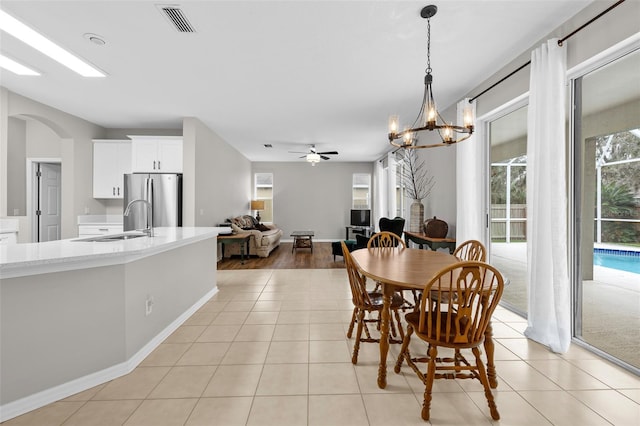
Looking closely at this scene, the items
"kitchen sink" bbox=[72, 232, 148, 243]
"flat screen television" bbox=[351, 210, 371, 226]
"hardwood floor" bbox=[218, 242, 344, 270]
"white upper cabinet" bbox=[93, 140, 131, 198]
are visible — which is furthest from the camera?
"flat screen television" bbox=[351, 210, 371, 226]

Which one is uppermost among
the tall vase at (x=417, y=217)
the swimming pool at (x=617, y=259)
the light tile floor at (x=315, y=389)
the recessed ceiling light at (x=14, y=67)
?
the recessed ceiling light at (x=14, y=67)

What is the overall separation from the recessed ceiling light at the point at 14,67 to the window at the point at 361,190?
7.93 metres

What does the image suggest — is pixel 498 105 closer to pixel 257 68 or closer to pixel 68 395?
pixel 257 68

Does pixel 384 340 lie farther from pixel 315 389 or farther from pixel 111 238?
pixel 111 238

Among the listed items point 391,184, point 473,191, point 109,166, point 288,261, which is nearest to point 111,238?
point 109,166

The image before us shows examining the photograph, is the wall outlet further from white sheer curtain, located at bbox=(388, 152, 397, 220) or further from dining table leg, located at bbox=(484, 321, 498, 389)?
white sheer curtain, located at bbox=(388, 152, 397, 220)

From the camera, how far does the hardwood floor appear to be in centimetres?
566

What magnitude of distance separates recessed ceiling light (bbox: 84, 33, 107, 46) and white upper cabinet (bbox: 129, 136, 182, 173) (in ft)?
7.96

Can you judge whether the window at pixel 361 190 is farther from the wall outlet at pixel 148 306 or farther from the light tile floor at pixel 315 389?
the wall outlet at pixel 148 306

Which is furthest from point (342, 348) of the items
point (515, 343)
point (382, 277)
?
point (515, 343)

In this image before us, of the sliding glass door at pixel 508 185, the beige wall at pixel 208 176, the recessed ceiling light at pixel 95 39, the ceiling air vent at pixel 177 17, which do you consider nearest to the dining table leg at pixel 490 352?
the sliding glass door at pixel 508 185

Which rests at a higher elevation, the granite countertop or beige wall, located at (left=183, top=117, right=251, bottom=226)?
beige wall, located at (left=183, top=117, right=251, bottom=226)

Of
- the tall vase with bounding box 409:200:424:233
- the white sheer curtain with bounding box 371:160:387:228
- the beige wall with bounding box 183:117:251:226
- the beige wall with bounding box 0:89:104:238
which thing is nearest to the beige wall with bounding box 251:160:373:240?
the white sheer curtain with bounding box 371:160:387:228

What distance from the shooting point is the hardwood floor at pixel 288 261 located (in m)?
5.66
